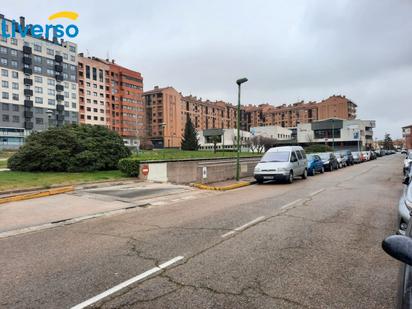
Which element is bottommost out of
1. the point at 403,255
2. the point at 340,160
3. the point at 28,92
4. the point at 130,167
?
the point at 340,160

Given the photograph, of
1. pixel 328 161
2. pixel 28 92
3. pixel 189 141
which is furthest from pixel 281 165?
pixel 28 92

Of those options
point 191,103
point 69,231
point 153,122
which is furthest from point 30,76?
point 69,231

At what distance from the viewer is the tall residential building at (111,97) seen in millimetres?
93125

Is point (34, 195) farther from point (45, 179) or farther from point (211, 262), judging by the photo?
point (211, 262)

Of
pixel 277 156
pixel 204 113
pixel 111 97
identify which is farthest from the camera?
pixel 204 113

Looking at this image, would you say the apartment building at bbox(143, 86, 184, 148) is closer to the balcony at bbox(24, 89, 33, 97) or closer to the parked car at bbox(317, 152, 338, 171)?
the balcony at bbox(24, 89, 33, 97)

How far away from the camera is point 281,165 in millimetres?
16500

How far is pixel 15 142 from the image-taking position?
7362cm

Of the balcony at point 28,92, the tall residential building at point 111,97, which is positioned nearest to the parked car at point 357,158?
the tall residential building at point 111,97

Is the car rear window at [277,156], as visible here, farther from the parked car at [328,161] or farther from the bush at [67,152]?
the bush at [67,152]

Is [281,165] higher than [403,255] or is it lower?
lower

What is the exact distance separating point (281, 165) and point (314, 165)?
283 inches

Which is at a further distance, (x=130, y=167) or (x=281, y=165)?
(x=130, y=167)

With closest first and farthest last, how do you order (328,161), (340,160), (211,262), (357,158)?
1. (211,262)
2. (328,161)
3. (340,160)
4. (357,158)
